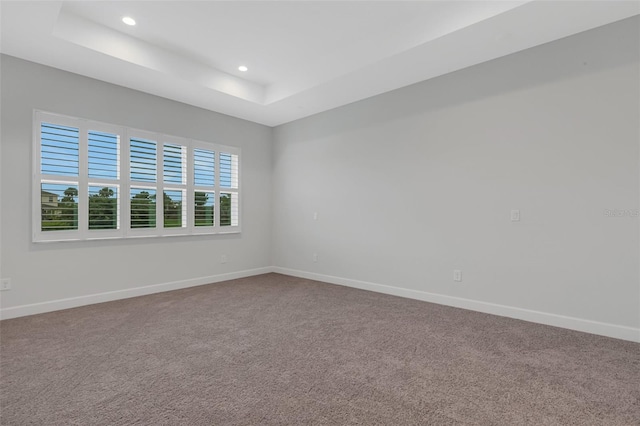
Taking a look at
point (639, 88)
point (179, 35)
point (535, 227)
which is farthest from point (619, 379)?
point (179, 35)

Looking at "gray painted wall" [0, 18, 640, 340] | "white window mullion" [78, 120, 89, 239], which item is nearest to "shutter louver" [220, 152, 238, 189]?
"gray painted wall" [0, 18, 640, 340]

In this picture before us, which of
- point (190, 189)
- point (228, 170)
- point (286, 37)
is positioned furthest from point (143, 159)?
point (286, 37)

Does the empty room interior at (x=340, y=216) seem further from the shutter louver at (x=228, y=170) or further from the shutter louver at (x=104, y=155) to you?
the shutter louver at (x=228, y=170)

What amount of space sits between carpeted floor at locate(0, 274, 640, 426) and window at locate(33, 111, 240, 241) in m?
1.11

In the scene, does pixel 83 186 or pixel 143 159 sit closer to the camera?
pixel 83 186

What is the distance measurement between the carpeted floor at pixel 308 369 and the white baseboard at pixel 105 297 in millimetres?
169

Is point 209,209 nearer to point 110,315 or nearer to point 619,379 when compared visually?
point 110,315

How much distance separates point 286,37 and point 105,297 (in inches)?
149

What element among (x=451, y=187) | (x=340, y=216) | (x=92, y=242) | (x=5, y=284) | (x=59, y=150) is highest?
(x=59, y=150)

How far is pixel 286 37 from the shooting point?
3.58 meters

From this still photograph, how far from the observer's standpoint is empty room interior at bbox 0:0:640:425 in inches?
82.8

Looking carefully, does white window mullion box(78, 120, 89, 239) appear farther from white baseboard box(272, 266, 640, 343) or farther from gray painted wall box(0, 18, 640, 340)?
white baseboard box(272, 266, 640, 343)

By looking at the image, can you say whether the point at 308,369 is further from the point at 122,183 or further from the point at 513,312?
the point at 122,183

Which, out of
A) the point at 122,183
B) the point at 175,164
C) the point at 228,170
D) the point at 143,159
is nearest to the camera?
the point at 122,183
